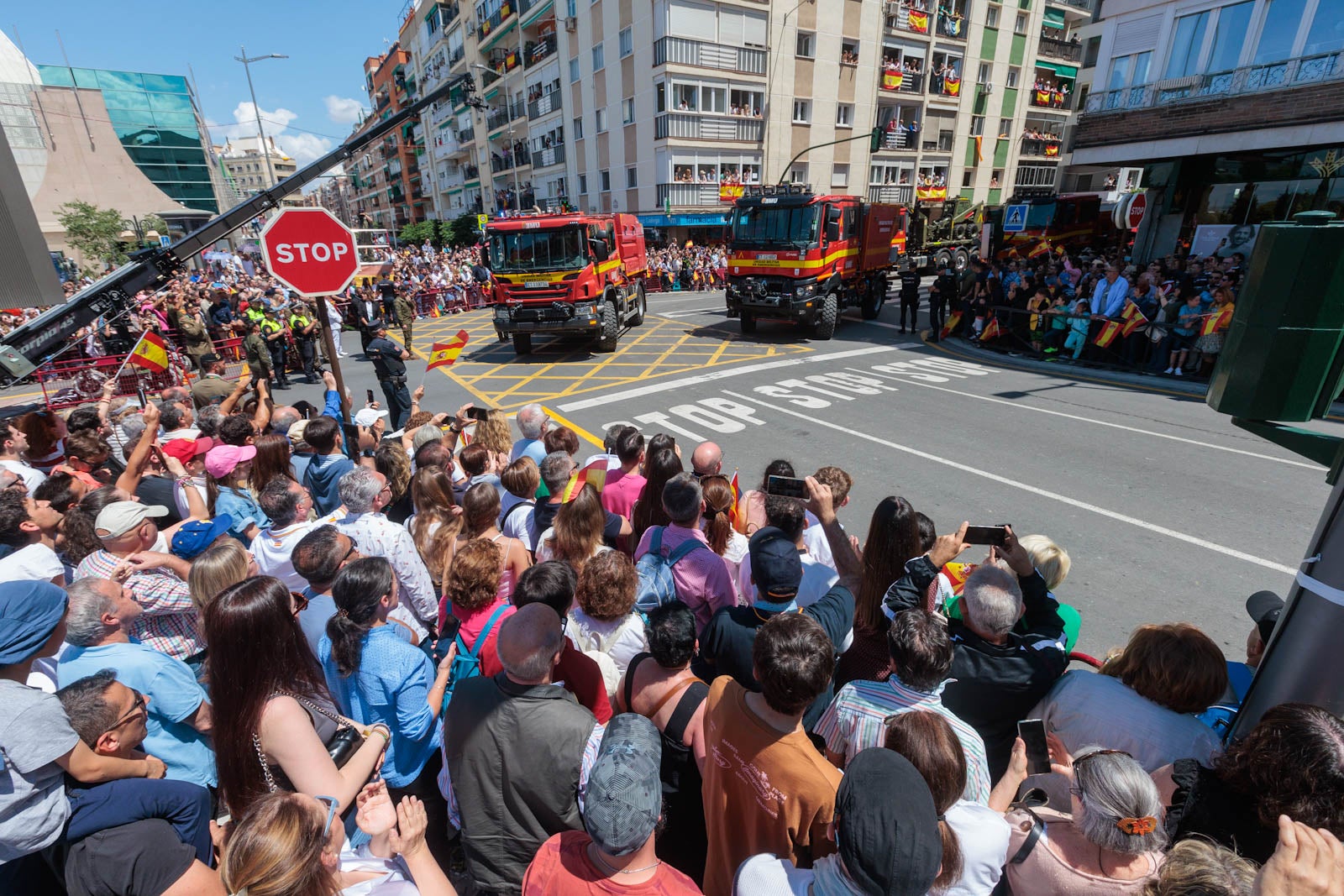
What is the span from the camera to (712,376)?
1211 cm

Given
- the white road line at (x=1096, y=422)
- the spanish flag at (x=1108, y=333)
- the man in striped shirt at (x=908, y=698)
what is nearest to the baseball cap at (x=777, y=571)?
the man in striped shirt at (x=908, y=698)

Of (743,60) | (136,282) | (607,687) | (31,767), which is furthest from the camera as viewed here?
(743,60)

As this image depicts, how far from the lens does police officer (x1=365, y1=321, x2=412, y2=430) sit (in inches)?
324

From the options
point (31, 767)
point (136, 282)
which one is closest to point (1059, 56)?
point (136, 282)

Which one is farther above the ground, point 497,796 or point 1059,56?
point 1059,56

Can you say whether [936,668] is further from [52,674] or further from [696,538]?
[52,674]

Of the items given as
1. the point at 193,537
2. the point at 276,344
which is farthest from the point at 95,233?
the point at 193,537

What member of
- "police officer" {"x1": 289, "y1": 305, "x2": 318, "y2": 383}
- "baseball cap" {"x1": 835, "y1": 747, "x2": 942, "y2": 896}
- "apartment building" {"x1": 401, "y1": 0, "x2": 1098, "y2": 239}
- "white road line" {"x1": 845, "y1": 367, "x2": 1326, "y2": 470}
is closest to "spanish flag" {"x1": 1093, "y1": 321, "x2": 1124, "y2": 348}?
"white road line" {"x1": 845, "y1": 367, "x2": 1326, "y2": 470}

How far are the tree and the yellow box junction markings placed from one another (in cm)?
2542

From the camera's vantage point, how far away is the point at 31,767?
62.2 inches

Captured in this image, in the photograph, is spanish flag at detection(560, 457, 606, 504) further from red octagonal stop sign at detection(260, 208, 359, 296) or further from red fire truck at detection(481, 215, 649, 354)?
red fire truck at detection(481, 215, 649, 354)

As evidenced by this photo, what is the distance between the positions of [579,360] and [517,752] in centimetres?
1300

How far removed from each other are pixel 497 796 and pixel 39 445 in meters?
6.08

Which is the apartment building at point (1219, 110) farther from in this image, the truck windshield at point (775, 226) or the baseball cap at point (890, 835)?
the baseball cap at point (890, 835)
